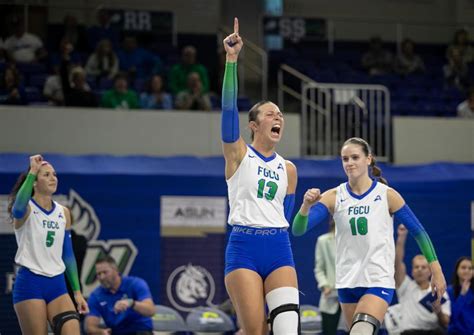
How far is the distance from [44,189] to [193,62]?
668 centimetres

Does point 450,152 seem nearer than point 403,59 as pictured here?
Yes

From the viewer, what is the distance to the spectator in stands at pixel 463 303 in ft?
34.7

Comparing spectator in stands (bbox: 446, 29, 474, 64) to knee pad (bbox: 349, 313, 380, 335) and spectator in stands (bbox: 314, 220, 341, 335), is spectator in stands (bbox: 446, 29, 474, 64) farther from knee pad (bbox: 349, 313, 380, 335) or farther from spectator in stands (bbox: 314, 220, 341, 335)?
knee pad (bbox: 349, 313, 380, 335)

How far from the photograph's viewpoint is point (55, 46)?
52.9 ft

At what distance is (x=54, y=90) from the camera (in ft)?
45.2

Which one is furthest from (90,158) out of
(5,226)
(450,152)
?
(450,152)

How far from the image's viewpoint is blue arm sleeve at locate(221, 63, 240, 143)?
652cm

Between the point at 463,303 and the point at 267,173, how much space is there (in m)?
4.66

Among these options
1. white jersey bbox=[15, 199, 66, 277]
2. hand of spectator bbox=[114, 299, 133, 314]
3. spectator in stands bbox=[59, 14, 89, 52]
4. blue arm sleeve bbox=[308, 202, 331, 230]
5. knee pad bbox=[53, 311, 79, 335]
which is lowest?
hand of spectator bbox=[114, 299, 133, 314]

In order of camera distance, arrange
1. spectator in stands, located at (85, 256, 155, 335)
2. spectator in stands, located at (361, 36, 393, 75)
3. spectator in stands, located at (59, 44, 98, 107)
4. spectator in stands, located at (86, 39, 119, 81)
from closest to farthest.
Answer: spectator in stands, located at (85, 256, 155, 335)
spectator in stands, located at (59, 44, 98, 107)
spectator in stands, located at (86, 39, 119, 81)
spectator in stands, located at (361, 36, 393, 75)

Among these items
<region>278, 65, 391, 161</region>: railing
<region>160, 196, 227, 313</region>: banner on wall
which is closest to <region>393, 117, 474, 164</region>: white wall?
<region>278, 65, 391, 161</region>: railing

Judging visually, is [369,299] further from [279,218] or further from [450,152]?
[450,152]

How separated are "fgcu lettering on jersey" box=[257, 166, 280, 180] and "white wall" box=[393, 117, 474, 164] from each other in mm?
7846

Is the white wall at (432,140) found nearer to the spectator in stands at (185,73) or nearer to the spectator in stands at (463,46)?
the spectator in stands at (185,73)
